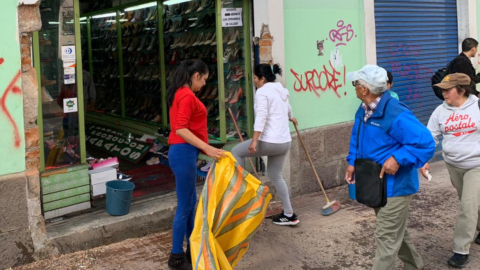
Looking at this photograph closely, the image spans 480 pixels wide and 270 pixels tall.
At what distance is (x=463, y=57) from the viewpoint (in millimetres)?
7934

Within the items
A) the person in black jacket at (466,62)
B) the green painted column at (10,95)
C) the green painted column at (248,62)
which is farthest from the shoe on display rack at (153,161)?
the person in black jacket at (466,62)

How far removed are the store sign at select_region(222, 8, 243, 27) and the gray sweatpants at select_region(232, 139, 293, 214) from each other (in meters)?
1.79

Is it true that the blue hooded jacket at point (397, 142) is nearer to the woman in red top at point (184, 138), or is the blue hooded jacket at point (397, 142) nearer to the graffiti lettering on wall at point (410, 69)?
the woman in red top at point (184, 138)

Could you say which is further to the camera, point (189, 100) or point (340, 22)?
point (340, 22)

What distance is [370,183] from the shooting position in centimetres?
419

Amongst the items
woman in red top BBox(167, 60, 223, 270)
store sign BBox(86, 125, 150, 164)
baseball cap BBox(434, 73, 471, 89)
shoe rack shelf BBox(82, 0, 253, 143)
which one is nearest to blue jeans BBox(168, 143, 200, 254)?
woman in red top BBox(167, 60, 223, 270)

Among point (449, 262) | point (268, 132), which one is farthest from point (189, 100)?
point (449, 262)

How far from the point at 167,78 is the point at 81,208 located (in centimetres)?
400

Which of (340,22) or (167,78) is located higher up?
(340,22)

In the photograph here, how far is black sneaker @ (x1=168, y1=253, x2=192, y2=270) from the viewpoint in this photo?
4.97 meters

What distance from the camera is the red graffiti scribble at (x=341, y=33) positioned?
25.6 feet

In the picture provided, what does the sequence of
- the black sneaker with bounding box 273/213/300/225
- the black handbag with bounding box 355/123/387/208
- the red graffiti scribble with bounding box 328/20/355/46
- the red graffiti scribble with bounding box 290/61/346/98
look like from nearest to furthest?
1. the black handbag with bounding box 355/123/387/208
2. the black sneaker with bounding box 273/213/300/225
3. the red graffiti scribble with bounding box 290/61/346/98
4. the red graffiti scribble with bounding box 328/20/355/46

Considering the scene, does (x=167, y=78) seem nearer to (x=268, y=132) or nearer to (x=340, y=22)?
(x=340, y=22)

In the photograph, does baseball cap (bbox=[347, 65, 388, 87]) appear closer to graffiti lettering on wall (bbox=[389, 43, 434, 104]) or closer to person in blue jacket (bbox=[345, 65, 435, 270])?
person in blue jacket (bbox=[345, 65, 435, 270])
